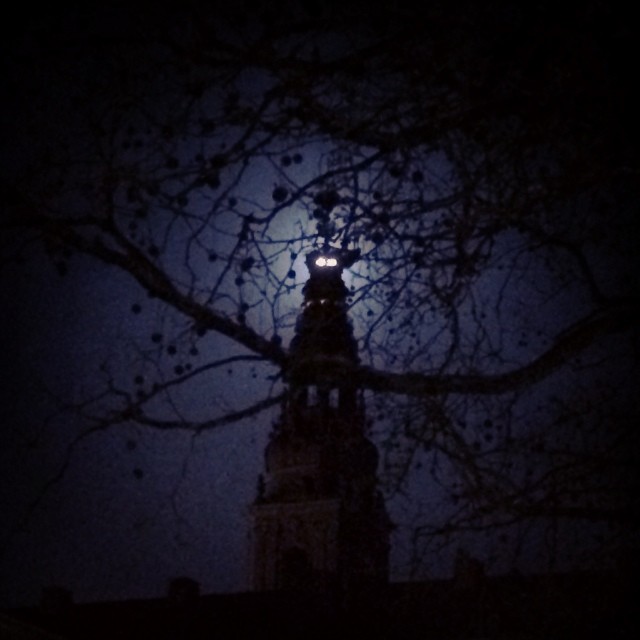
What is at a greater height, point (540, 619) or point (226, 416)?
point (226, 416)

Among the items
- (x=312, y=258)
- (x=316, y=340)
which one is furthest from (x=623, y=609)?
(x=312, y=258)

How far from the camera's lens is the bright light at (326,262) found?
6.58 meters

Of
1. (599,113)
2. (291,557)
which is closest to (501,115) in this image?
(599,113)

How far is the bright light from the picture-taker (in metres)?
6.58

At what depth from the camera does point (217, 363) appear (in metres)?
6.60

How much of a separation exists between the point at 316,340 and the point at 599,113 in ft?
7.62

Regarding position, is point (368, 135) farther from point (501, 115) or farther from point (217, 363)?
point (217, 363)

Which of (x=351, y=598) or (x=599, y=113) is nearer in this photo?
(x=599, y=113)

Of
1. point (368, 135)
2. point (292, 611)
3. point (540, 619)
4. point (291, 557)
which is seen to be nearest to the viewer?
point (368, 135)

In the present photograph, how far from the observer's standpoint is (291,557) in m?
46.3

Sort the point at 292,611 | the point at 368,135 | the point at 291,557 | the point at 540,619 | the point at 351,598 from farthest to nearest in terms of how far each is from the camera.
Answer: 1. the point at 291,557
2. the point at 292,611
3. the point at 351,598
4. the point at 540,619
5. the point at 368,135

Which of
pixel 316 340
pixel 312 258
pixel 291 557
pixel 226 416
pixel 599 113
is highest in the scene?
pixel 291 557

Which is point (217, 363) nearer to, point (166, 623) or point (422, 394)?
point (422, 394)

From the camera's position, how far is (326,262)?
22.3ft
